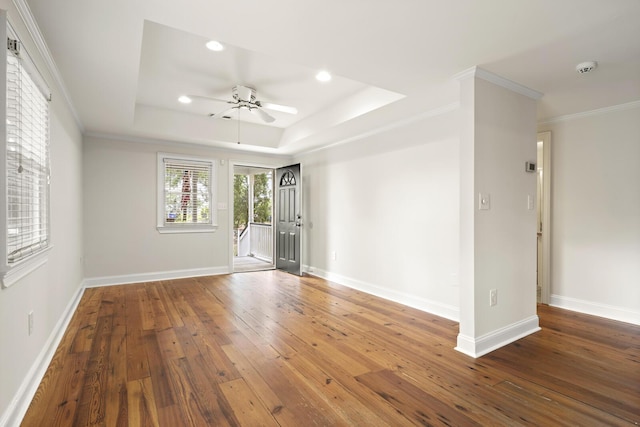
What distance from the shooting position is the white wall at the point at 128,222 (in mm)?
4957

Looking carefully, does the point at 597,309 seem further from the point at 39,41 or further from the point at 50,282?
the point at 39,41

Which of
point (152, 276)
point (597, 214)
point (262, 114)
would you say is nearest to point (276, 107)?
point (262, 114)

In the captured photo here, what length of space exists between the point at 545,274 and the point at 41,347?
510 centimetres

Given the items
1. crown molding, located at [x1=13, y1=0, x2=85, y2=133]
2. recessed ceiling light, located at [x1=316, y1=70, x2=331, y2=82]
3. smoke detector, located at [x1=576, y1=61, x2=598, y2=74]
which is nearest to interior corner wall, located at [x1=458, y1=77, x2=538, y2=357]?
smoke detector, located at [x1=576, y1=61, x2=598, y2=74]

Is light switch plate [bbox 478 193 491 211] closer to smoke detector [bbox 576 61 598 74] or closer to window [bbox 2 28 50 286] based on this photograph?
smoke detector [bbox 576 61 598 74]

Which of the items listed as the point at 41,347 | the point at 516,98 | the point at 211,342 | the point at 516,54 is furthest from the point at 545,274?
the point at 41,347

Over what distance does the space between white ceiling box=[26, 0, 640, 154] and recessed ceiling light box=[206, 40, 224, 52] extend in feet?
0.22

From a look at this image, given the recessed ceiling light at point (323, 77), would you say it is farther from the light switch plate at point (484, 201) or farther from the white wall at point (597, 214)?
the white wall at point (597, 214)

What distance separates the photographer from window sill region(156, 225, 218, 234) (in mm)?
5473

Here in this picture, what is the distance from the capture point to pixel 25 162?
6.76 feet

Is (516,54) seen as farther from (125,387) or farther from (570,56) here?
(125,387)

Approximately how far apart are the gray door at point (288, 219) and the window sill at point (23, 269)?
Answer: 3821 millimetres

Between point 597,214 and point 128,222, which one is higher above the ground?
point 597,214

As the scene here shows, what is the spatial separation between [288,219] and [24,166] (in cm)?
442
